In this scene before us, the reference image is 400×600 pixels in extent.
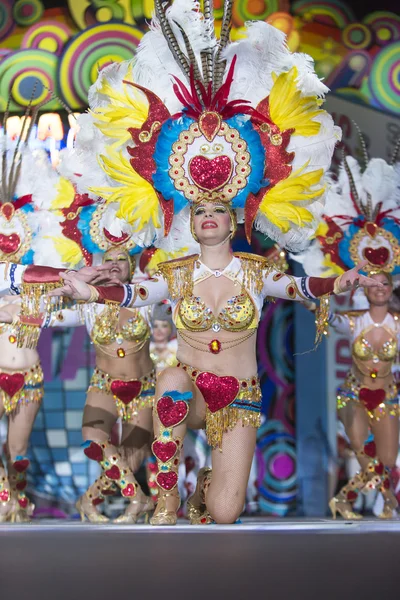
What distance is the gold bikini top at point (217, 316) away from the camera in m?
4.41

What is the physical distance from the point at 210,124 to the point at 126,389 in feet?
6.70

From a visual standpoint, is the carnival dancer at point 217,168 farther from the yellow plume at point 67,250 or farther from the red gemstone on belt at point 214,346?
the yellow plume at point 67,250

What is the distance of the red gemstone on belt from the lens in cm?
440

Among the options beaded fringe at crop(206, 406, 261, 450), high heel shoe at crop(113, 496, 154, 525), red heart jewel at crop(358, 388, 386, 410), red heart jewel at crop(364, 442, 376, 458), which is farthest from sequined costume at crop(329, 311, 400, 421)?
beaded fringe at crop(206, 406, 261, 450)

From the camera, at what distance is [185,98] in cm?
457

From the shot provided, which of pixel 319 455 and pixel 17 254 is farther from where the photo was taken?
pixel 319 455

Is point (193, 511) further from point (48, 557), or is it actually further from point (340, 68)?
point (340, 68)

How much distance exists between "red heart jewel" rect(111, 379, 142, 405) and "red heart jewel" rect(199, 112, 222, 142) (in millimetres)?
1975

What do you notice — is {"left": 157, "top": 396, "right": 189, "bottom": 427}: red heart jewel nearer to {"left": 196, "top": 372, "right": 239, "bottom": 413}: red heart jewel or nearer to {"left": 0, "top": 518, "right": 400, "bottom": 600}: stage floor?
Result: {"left": 196, "top": 372, "right": 239, "bottom": 413}: red heart jewel

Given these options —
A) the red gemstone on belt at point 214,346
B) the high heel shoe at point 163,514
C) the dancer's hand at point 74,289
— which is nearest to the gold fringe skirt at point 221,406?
the red gemstone on belt at point 214,346

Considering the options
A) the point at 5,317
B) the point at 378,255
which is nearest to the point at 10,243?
the point at 5,317

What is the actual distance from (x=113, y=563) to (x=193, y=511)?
2.34 meters

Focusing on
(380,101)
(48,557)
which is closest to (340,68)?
(380,101)

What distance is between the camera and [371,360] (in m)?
6.32
